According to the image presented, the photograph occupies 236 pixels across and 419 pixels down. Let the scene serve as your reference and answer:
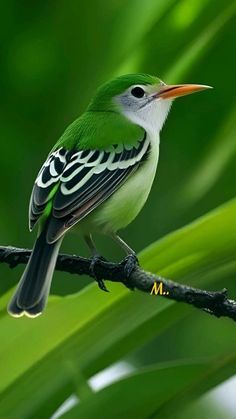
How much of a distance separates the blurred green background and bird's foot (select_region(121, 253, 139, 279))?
262mm

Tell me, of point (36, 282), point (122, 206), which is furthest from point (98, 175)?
point (36, 282)

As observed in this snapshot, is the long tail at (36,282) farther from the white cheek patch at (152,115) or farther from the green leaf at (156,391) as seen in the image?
the white cheek patch at (152,115)

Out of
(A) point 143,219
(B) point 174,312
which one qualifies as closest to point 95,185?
(B) point 174,312

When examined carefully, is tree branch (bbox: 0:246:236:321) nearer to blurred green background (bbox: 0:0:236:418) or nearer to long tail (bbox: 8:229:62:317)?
long tail (bbox: 8:229:62:317)

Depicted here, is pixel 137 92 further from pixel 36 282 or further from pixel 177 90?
pixel 36 282

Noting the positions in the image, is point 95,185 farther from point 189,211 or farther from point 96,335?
point 189,211

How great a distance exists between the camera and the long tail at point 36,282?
82 cm

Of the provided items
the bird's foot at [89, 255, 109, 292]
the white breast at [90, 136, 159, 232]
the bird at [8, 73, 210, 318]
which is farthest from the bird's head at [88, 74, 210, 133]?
the bird's foot at [89, 255, 109, 292]

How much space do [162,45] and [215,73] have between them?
0.36 feet

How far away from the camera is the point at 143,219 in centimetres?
161

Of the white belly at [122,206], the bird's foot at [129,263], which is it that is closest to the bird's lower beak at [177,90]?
the white belly at [122,206]

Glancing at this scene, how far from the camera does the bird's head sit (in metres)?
1.39

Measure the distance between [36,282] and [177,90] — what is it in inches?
17.8

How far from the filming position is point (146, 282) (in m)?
0.86
